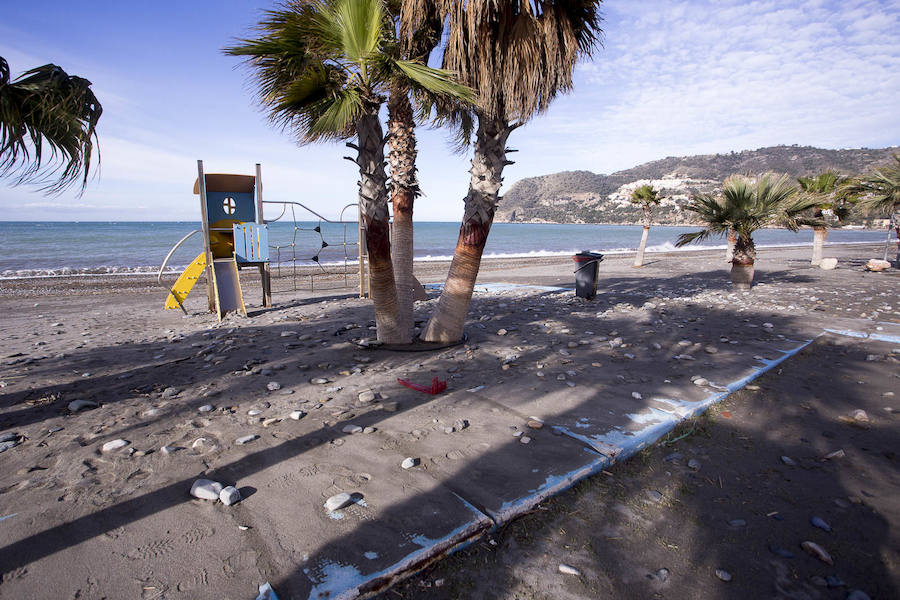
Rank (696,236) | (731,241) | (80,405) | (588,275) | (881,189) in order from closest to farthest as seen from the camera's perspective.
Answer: (80,405) < (588,275) < (696,236) < (881,189) < (731,241)

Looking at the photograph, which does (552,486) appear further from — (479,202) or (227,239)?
(227,239)

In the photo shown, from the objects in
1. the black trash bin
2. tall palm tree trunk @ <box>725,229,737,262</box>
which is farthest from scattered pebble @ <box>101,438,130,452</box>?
tall palm tree trunk @ <box>725,229,737,262</box>

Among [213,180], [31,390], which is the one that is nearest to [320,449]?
[31,390]

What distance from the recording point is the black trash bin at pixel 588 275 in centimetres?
1077

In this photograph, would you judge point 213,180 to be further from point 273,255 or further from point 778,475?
point 273,255

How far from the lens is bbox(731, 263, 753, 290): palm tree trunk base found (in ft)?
41.1

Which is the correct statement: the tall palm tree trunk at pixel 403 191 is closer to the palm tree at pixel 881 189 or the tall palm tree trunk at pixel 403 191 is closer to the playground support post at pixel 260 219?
the playground support post at pixel 260 219

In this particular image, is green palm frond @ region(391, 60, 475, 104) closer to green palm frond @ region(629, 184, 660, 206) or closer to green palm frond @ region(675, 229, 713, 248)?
green palm frond @ region(675, 229, 713, 248)

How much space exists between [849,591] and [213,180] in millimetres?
11714

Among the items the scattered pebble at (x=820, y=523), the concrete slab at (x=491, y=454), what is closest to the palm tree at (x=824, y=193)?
the scattered pebble at (x=820, y=523)

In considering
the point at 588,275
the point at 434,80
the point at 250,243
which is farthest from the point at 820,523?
the point at 250,243

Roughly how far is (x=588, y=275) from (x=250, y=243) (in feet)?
26.7

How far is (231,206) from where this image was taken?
10.4m

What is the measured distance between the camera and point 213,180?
10.0 metres
